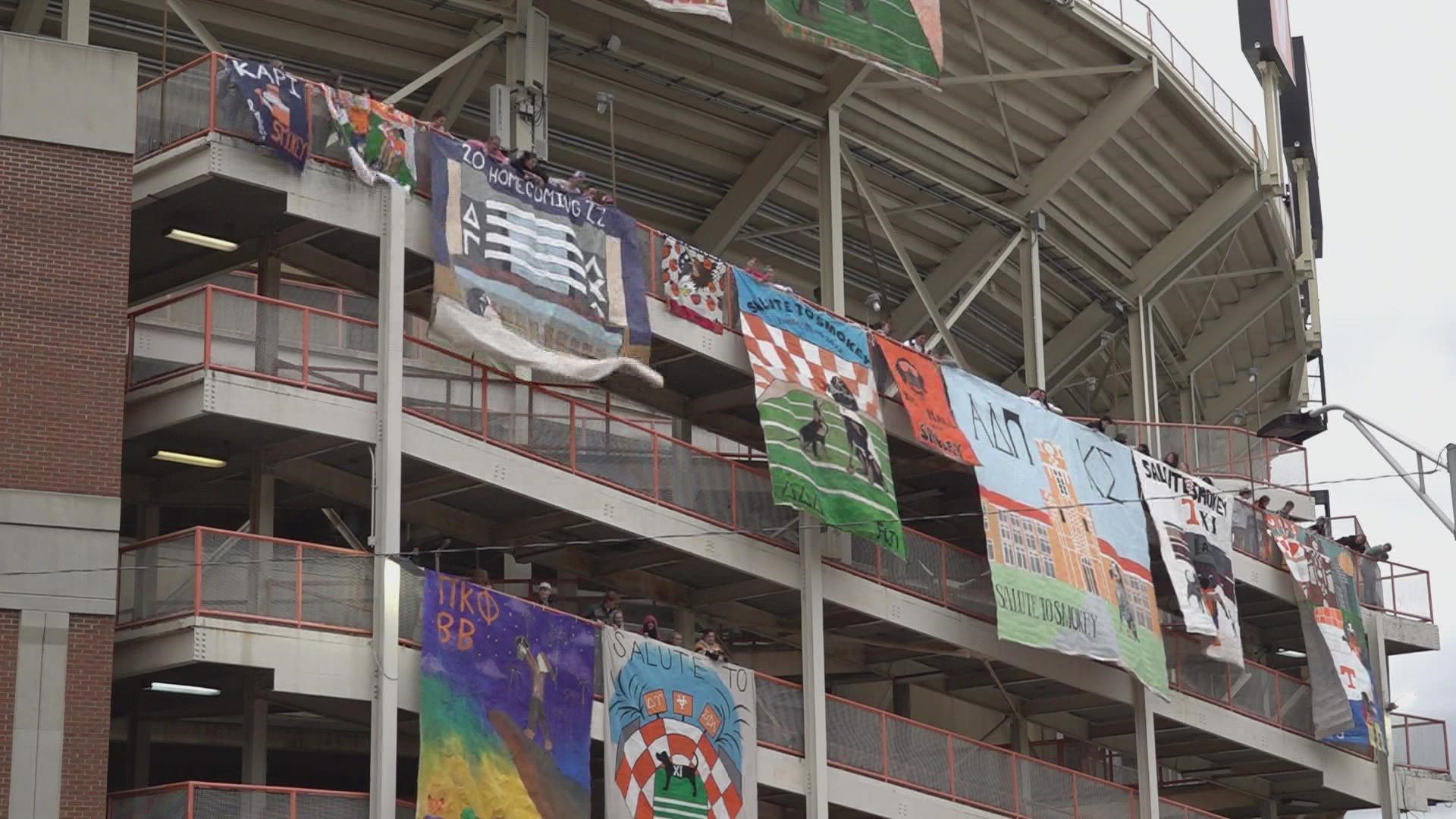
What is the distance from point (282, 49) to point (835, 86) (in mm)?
9490

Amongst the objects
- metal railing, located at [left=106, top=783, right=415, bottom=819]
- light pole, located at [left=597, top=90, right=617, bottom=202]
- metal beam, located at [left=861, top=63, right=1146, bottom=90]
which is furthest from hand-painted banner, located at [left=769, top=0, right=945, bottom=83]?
metal railing, located at [left=106, top=783, right=415, bottom=819]

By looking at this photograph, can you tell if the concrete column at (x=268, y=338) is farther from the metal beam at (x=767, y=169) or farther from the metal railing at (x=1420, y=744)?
the metal railing at (x=1420, y=744)

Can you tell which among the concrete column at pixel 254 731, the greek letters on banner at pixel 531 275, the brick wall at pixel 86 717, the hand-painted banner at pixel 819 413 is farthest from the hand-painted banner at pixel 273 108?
the hand-painted banner at pixel 819 413

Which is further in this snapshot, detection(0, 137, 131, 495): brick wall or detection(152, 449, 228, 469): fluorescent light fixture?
detection(152, 449, 228, 469): fluorescent light fixture

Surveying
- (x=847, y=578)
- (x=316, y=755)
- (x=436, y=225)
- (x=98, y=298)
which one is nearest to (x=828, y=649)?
(x=847, y=578)

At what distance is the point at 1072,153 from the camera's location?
148 feet

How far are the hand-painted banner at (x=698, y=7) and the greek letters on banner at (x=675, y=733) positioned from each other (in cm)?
956

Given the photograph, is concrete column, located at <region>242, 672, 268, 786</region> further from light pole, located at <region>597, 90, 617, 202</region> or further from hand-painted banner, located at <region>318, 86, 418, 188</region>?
light pole, located at <region>597, 90, 617, 202</region>

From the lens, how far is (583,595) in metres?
36.8

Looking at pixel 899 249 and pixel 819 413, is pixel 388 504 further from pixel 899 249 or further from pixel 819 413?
pixel 899 249

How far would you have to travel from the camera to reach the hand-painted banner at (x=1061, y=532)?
128 feet

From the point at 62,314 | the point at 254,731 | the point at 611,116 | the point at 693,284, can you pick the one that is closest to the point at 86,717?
the point at 254,731

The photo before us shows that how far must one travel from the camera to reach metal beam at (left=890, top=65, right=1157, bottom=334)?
44481mm

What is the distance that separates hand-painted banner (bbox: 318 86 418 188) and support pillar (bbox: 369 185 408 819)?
0.34m
